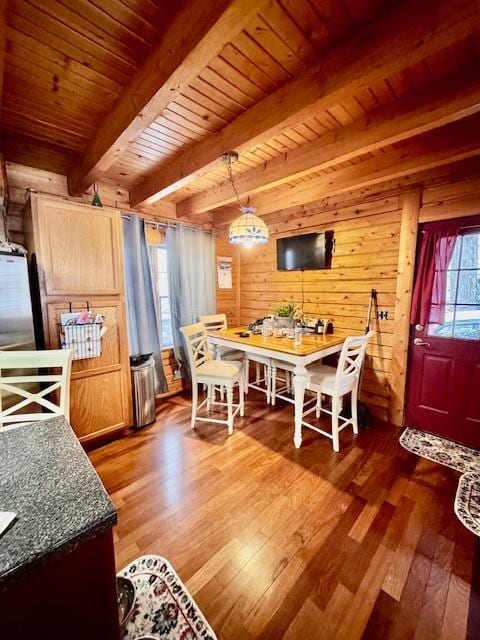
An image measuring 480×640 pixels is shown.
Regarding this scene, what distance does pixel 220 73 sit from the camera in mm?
1458

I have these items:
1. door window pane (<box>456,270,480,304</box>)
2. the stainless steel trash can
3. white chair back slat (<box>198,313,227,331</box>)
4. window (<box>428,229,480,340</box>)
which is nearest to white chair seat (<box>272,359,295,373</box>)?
white chair back slat (<box>198,313,227,331</box>)

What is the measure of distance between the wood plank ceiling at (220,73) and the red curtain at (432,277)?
74 cm

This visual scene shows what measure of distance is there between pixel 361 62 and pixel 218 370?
242cm

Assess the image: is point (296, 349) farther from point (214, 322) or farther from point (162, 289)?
point (162, 289)

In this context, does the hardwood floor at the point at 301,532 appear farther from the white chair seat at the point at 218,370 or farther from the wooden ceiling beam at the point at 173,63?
the wooden ceiling beam at the point at 173,63

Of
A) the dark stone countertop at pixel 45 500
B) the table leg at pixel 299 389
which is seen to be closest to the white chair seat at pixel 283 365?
the table leg at pixel 299 389

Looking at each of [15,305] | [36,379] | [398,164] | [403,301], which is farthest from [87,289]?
[403,301]

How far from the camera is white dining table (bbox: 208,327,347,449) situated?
2.37m

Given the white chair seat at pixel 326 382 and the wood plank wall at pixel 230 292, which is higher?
the wood plank wall at pixel 230 292

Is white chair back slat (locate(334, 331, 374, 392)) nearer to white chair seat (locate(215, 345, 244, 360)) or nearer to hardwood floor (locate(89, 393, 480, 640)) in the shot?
hardwood floor (locate(89, 393, 480, 640))

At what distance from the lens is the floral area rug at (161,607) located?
3.76 ft

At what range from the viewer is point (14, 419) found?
1.41 m

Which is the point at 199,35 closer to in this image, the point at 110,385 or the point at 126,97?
the point at 126,97

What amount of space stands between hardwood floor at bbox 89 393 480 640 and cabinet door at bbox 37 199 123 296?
1522 millimetres
